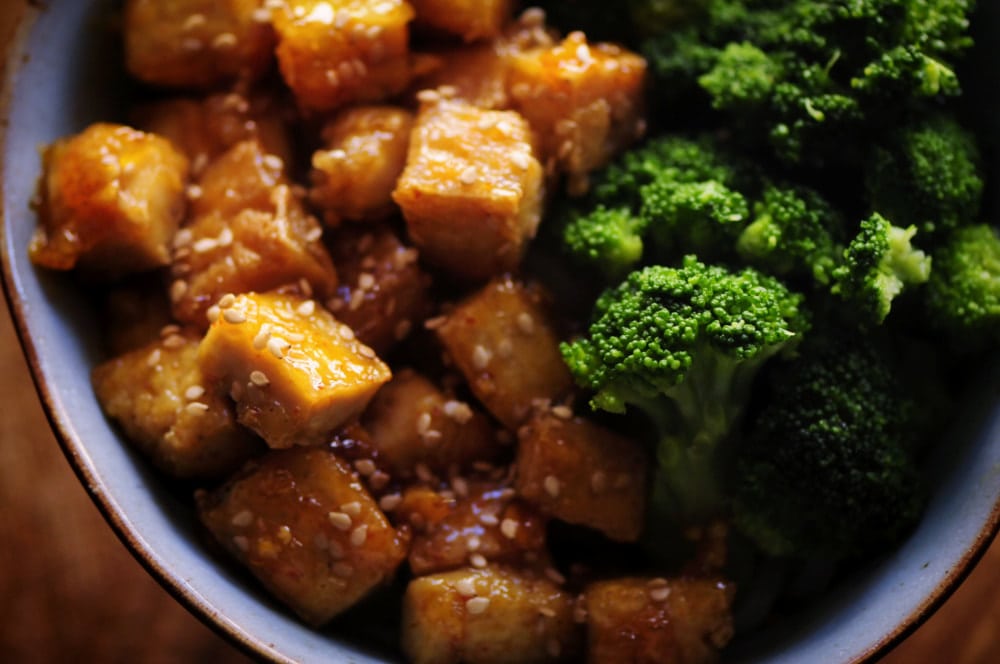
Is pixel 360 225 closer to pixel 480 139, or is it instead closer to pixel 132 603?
pixel 480 139

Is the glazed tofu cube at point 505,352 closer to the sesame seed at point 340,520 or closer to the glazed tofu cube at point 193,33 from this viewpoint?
the sesame seed at point 340,520

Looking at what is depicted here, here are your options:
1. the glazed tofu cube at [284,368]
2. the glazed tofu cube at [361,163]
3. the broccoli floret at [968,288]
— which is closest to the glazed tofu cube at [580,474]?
the glazed tofu cube at [284,368]

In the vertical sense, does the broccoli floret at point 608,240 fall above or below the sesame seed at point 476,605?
above

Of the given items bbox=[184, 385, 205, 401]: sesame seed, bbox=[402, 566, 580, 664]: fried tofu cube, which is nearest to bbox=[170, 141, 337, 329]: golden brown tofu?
bbox=[184, 385, 205, 401]: sesame seed

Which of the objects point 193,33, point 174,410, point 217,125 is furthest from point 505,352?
point 193,33

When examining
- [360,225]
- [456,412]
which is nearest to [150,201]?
[360,225]

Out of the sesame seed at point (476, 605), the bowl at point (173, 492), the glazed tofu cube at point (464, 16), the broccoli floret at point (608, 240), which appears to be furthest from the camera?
the glazed tofu cube at point (464, 16)
